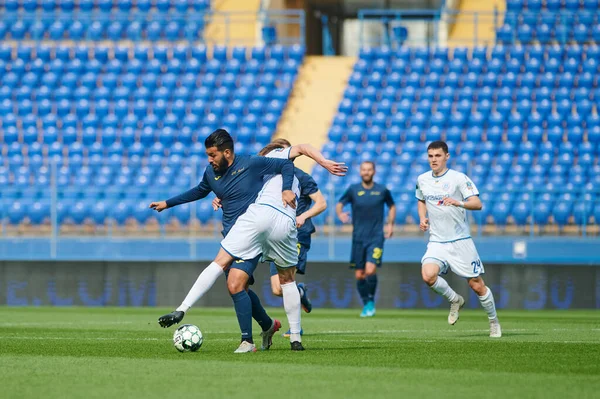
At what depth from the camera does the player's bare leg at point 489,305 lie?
37.2 ft

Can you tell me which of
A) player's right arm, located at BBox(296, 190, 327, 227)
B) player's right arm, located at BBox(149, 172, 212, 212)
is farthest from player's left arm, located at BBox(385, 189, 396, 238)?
player's right arm, located at BBox(149, 172, 212, 212)

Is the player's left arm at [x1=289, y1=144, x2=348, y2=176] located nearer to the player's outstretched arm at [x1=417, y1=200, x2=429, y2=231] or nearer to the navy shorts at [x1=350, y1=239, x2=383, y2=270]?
the player's outstretched arm at [x1=417, y1=200, x2=429, y2=231]

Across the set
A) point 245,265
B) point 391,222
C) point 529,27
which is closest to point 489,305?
point 245,265

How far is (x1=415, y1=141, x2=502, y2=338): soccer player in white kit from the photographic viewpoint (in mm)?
11477

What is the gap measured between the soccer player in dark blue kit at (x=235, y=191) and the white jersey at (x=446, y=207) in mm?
2684

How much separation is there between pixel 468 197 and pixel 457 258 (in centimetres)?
66

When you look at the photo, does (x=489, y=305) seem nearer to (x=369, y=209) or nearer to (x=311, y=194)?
(x=311, y=194)

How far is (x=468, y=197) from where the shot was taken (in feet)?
37.4

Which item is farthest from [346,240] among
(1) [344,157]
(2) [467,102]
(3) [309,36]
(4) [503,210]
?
(3) [309,36]

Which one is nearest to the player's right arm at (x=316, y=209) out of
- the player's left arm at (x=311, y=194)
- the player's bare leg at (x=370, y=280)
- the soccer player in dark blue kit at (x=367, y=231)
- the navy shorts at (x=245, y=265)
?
the player's left arm at (x=311, y=194)

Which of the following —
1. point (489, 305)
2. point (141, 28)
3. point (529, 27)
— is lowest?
point (489, 305)

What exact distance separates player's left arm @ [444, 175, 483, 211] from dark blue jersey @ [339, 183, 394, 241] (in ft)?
15.7

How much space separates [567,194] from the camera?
19.5 m

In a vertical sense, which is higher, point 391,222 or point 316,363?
point 391,222
